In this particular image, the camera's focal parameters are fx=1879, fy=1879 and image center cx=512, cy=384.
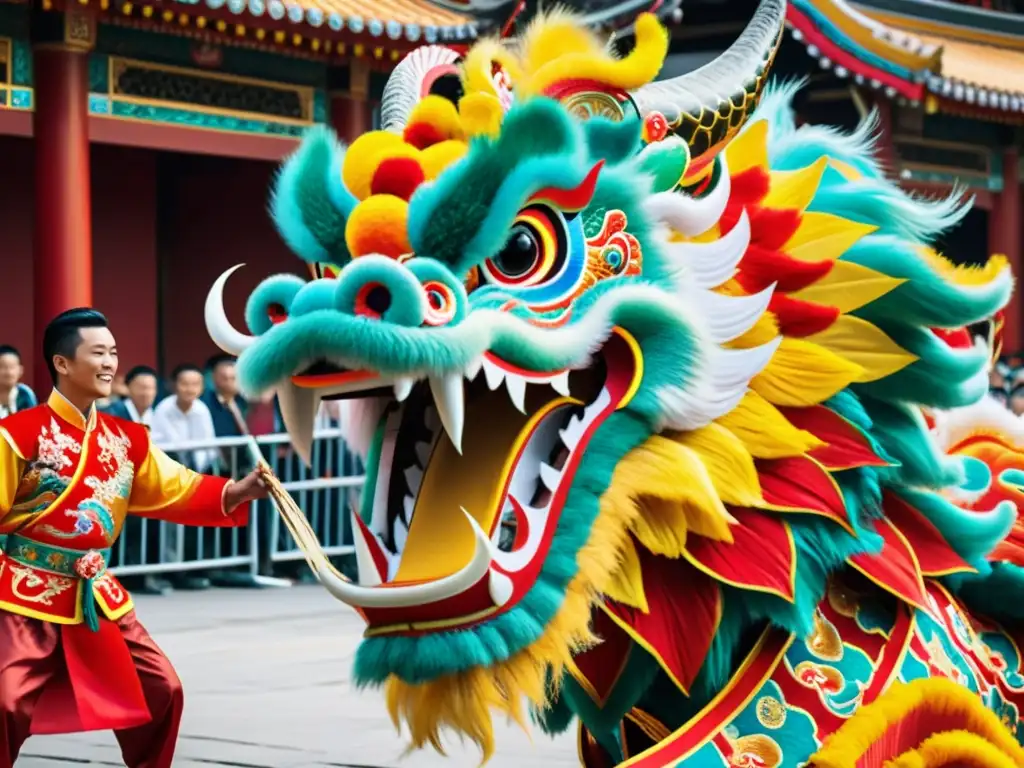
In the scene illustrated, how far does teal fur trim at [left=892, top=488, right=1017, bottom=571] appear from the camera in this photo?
11.6 ft

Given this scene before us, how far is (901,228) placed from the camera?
3590mm

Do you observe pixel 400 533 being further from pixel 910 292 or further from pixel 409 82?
pixel 910 292

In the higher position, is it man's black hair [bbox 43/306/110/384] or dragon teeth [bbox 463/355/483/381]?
dragon teeth [bbox 463/355/483/381]

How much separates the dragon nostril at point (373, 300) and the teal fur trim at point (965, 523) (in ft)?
3.85

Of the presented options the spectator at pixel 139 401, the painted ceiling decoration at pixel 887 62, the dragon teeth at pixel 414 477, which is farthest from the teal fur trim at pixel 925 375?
the painted ceiling decoration at pixel 887 62

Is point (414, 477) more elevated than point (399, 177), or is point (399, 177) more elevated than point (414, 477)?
point (399, 177)

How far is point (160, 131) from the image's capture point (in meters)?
12.4

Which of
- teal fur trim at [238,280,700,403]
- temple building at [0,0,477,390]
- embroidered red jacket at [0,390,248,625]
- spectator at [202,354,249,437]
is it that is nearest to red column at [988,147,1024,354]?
temple building at [0,0,477,390]

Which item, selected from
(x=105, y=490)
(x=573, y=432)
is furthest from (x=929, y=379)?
(x=105, y=490)

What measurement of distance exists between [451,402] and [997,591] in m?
1.42

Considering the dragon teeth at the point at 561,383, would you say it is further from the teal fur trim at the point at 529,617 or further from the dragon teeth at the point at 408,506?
the dragon teeth at the point at 408,506

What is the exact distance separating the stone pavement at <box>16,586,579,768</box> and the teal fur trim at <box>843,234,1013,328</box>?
1.53m

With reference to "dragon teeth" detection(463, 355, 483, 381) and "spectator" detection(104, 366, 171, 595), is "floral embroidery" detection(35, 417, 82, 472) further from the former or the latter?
"spectator" detection(104, 366, 171, 595)

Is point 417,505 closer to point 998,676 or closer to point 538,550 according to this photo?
point 538,550
